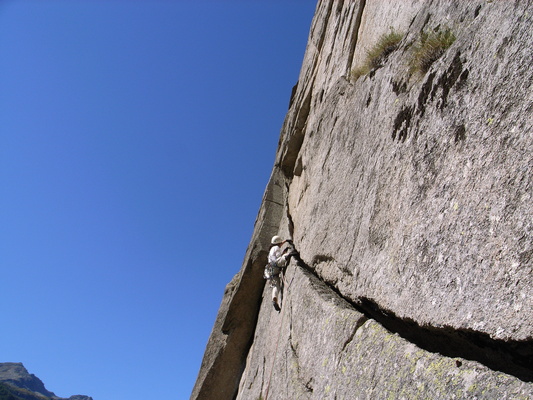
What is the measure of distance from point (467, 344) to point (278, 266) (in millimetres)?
7565

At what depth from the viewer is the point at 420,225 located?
568 cm

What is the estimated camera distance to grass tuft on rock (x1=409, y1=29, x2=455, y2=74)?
628 centimetres

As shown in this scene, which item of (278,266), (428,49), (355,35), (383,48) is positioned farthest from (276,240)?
(428,49)

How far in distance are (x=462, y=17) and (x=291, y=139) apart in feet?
29.9

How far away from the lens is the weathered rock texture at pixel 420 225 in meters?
4.30

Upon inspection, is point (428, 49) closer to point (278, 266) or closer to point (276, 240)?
point (278, 266)

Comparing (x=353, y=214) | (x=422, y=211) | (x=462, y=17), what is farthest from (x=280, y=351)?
(x=462, y=17)

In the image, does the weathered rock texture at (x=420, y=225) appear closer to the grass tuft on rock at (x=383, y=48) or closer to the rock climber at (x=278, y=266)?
the grass tuft on rock at (x=383, y=48)

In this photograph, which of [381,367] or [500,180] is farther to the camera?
[381,367]

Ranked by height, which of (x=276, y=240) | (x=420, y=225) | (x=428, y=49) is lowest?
(x=420, y=225)

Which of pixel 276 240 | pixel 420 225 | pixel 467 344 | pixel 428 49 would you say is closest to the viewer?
pixel 467 344

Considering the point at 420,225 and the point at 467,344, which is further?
the point at 420,225

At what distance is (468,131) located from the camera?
5.22 metres

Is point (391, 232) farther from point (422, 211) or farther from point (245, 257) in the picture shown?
point (245, 257)
